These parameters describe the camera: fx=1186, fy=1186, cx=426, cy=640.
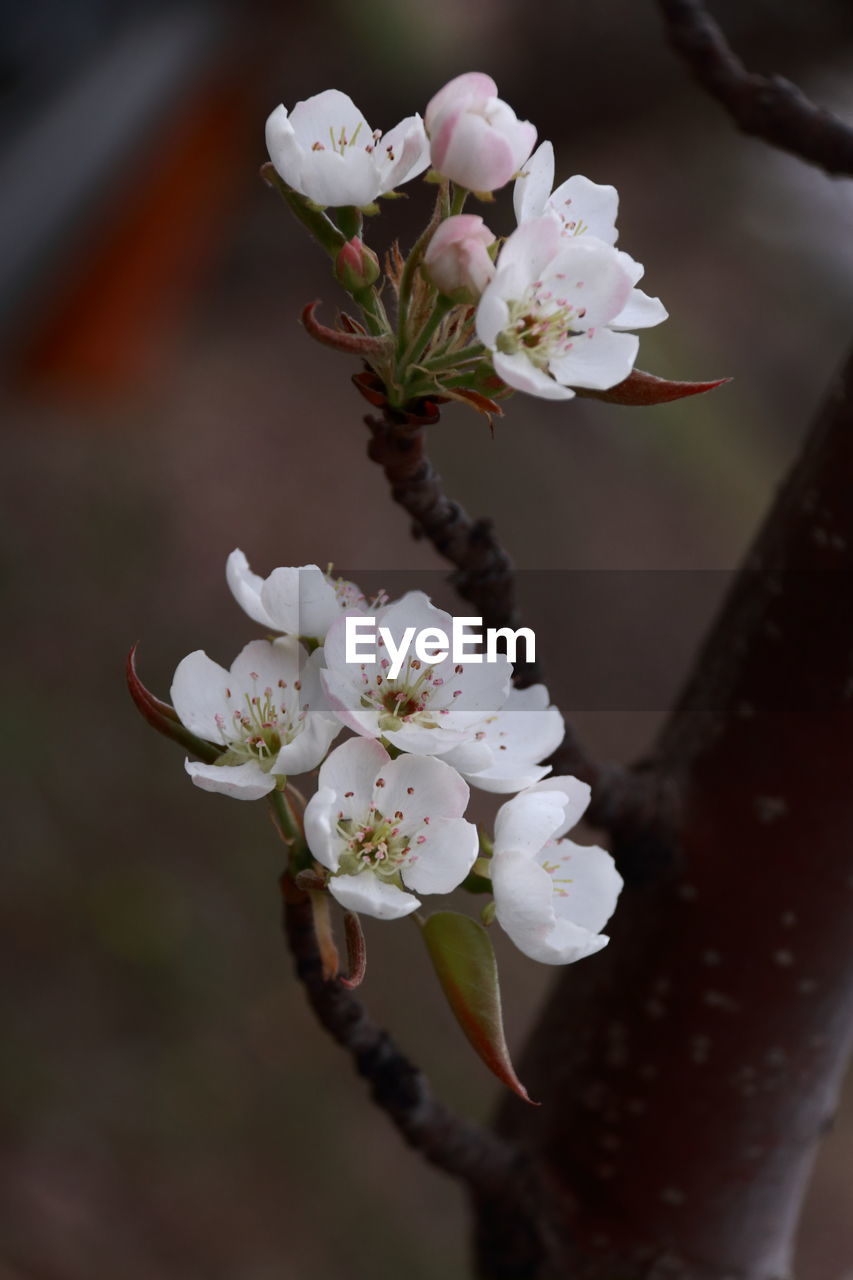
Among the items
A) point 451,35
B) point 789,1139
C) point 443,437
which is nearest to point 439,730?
point 789,1139

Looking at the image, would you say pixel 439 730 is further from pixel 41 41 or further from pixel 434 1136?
pixel 41 41

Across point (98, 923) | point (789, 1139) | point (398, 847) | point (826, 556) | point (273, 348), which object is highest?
point (398, 847)

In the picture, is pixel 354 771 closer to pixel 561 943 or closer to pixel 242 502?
pixel 561 943

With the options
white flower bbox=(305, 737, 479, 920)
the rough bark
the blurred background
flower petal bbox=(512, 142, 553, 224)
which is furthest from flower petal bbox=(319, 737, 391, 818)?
the blurred background

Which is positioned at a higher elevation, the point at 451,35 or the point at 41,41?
the point at 41,41

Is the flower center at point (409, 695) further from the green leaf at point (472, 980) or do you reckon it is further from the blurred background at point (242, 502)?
the blurred background at point (242, 502)

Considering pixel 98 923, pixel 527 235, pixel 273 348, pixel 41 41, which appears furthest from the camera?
pixel 273 348

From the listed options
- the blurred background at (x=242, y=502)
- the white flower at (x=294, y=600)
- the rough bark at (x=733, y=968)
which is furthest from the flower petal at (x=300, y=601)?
the blurred background at (x=242, y=502)
